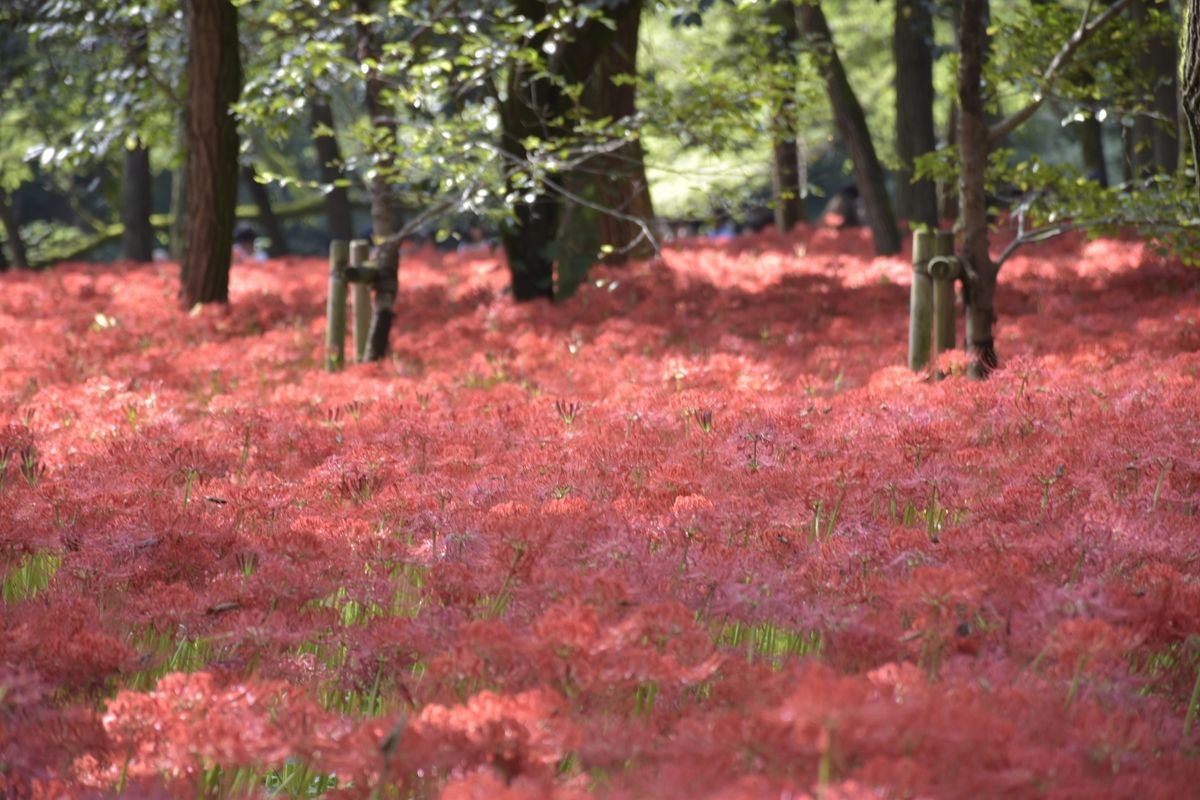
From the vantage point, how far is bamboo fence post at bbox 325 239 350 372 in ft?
32.0

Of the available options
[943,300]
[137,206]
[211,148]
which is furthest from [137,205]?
[943,300]

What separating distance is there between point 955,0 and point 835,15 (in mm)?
14925

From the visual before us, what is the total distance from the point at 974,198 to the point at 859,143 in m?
5.65

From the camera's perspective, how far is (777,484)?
4.95 m

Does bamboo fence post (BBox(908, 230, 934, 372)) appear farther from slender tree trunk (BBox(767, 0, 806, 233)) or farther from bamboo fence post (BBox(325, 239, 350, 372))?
bamboo fence post (BBox(325, 239, 350, 372))

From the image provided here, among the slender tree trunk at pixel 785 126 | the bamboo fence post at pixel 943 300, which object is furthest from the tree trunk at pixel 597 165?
the bamboo fence post at pixel 943 300

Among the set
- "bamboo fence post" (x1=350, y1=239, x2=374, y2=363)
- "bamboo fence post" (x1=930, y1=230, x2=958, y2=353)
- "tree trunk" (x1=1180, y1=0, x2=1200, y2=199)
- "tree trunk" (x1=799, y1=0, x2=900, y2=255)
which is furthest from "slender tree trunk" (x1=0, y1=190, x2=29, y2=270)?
"tree trunk" (x1=1180, y1=0, x2=1200, y2=199)

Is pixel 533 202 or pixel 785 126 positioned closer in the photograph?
pixel 785 126

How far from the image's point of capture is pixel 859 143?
44.2 feet

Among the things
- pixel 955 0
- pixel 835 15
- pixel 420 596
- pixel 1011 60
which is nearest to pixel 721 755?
pixel 420 596

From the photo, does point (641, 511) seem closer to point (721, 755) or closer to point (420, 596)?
point (420, 596)

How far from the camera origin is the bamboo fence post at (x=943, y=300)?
7.95 m

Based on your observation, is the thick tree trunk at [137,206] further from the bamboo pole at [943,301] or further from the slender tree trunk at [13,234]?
the bamboo pole at [943,301]

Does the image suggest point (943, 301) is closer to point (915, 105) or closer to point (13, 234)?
point (915, 105)
